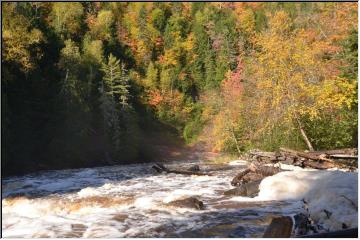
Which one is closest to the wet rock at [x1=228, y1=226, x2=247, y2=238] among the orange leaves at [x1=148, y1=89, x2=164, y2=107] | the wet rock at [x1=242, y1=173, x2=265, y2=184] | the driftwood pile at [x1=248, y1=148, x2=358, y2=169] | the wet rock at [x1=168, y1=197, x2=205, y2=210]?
the wet rock at [x1=168, y1=197, x2=205, y2=210]

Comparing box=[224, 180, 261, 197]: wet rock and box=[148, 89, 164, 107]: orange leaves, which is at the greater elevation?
box=[148, 89, 164, 107]: orange leaves

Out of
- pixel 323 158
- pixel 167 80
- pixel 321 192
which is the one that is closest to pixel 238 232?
pixel 321 192

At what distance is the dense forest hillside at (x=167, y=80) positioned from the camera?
22.8m

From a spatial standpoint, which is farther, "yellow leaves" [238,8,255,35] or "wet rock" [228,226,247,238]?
"yellow leaves" [238,8,255,35]

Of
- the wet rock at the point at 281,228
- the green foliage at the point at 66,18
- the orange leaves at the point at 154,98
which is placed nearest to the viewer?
the wet rock at the point at 281,228

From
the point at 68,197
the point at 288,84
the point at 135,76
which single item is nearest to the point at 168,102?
the point at 135,76

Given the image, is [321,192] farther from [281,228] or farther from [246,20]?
[246,20]

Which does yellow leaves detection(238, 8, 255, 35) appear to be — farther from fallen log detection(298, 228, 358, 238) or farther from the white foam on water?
fallen log detection(298, 228, 358, 238)

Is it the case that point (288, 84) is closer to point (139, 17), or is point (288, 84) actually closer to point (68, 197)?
point (68, 197)

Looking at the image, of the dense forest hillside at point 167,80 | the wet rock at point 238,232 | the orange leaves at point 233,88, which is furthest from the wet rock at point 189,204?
the orange leaves at point 233,88

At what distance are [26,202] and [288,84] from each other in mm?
14430

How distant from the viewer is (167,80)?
56.8 m

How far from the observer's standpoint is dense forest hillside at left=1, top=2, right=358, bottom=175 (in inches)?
896

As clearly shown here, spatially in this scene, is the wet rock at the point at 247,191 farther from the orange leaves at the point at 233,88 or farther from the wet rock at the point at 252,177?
the orange leaves at the point at 233,88
